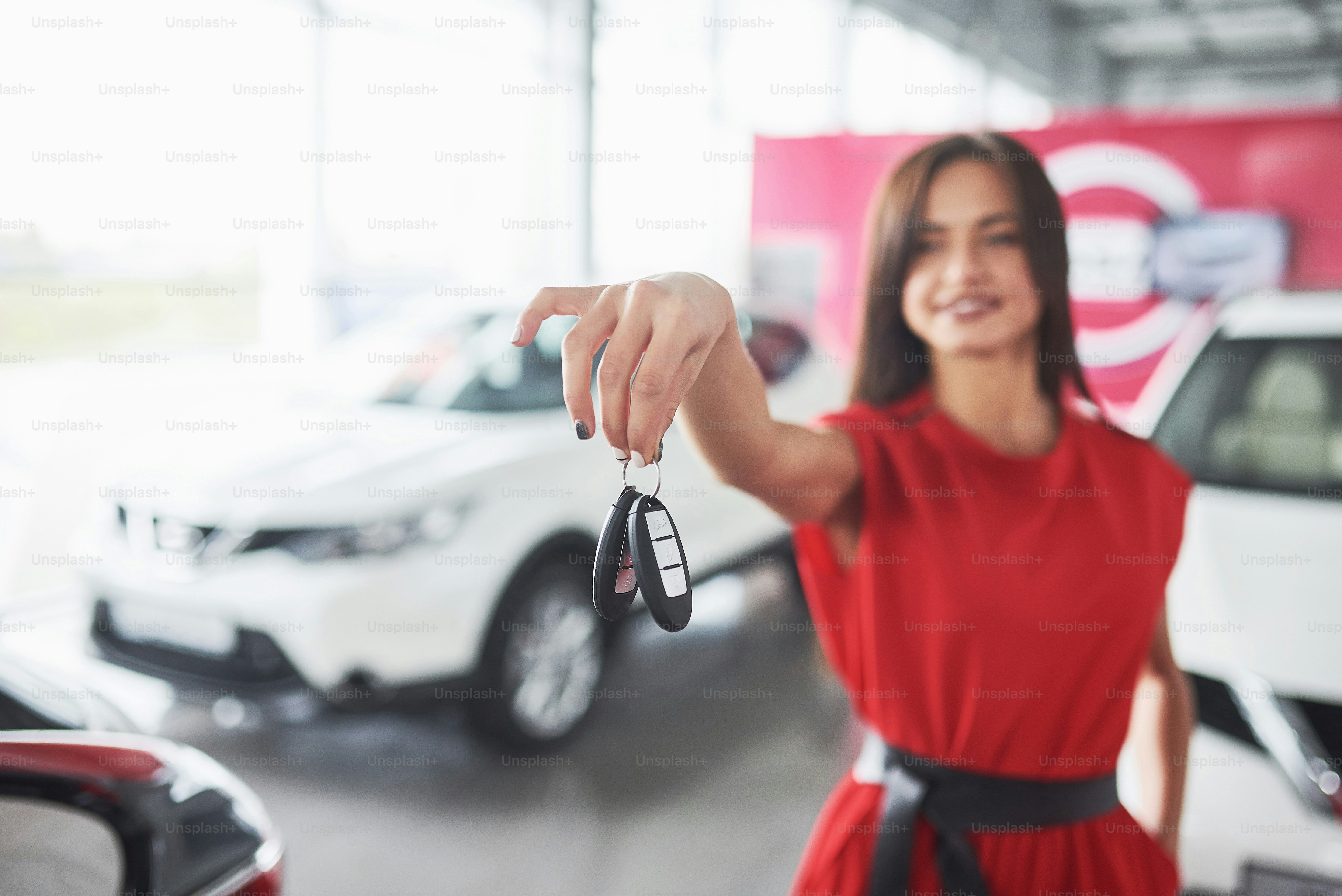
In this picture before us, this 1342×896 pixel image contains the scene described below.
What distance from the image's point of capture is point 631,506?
29.3 inches

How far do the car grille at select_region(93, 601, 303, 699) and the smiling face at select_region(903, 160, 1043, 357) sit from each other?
227 cm

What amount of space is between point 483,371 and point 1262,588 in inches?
100

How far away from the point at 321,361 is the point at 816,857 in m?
3.37

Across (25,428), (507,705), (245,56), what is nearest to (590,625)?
(507,705)

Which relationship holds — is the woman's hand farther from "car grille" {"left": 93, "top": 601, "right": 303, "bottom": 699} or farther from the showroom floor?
"car grille" {"left": 93, "top": 601, "right": 303, "bottom": 699}

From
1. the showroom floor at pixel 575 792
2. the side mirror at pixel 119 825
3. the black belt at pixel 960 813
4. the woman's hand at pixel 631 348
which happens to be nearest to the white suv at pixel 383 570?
the showroom floor at pixel 575 792

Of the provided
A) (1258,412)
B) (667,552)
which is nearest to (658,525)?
(667,552)

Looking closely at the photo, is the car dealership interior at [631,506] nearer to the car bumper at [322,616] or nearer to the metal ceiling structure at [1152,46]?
the car bumper at [322,616]

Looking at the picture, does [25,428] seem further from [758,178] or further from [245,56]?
[758,178]

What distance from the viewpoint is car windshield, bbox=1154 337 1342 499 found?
2.51m

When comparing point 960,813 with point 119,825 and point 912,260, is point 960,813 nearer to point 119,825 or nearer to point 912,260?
point 912,260

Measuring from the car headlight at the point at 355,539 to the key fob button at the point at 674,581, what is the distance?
7.60 feet

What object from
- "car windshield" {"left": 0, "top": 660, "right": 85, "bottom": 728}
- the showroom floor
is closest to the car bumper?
the showroom floor

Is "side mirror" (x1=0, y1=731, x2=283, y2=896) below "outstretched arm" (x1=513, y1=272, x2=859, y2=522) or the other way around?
below
